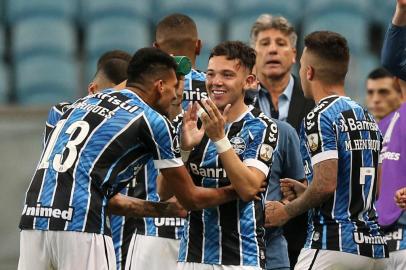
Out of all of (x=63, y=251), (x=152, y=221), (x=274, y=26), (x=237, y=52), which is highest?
(x=274, y=26)

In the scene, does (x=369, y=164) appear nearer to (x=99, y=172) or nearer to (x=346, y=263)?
(x=346, y=263)

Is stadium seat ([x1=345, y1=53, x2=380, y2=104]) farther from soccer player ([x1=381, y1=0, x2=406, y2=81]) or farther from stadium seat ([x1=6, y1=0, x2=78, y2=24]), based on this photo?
soccer player ([x1=381, y1=0, x2=406, y2=81])

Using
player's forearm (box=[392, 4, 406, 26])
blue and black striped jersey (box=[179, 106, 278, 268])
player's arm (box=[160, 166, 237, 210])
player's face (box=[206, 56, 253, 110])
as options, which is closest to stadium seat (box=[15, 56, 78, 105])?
player's face (box=[206, 56, 253, 110])

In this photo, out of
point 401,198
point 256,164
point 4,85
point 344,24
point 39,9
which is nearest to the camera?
point 256,164

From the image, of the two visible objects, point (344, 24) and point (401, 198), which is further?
point (344, 24)

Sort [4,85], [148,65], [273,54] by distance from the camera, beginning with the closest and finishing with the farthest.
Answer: [148,65] → [273,54] → [4,85]

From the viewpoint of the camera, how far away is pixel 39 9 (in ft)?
47.4

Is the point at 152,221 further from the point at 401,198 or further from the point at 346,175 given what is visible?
the point at 401,198

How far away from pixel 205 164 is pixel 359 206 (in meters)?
1.06

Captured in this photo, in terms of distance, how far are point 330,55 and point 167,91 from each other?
1.30 m

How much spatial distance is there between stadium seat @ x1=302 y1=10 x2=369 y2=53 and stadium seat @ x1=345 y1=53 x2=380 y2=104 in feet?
0.47

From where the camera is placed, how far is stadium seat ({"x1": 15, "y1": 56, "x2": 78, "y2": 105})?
526 inches

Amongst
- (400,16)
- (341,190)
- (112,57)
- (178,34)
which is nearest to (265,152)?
(341,190)

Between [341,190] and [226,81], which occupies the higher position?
[226,81]
